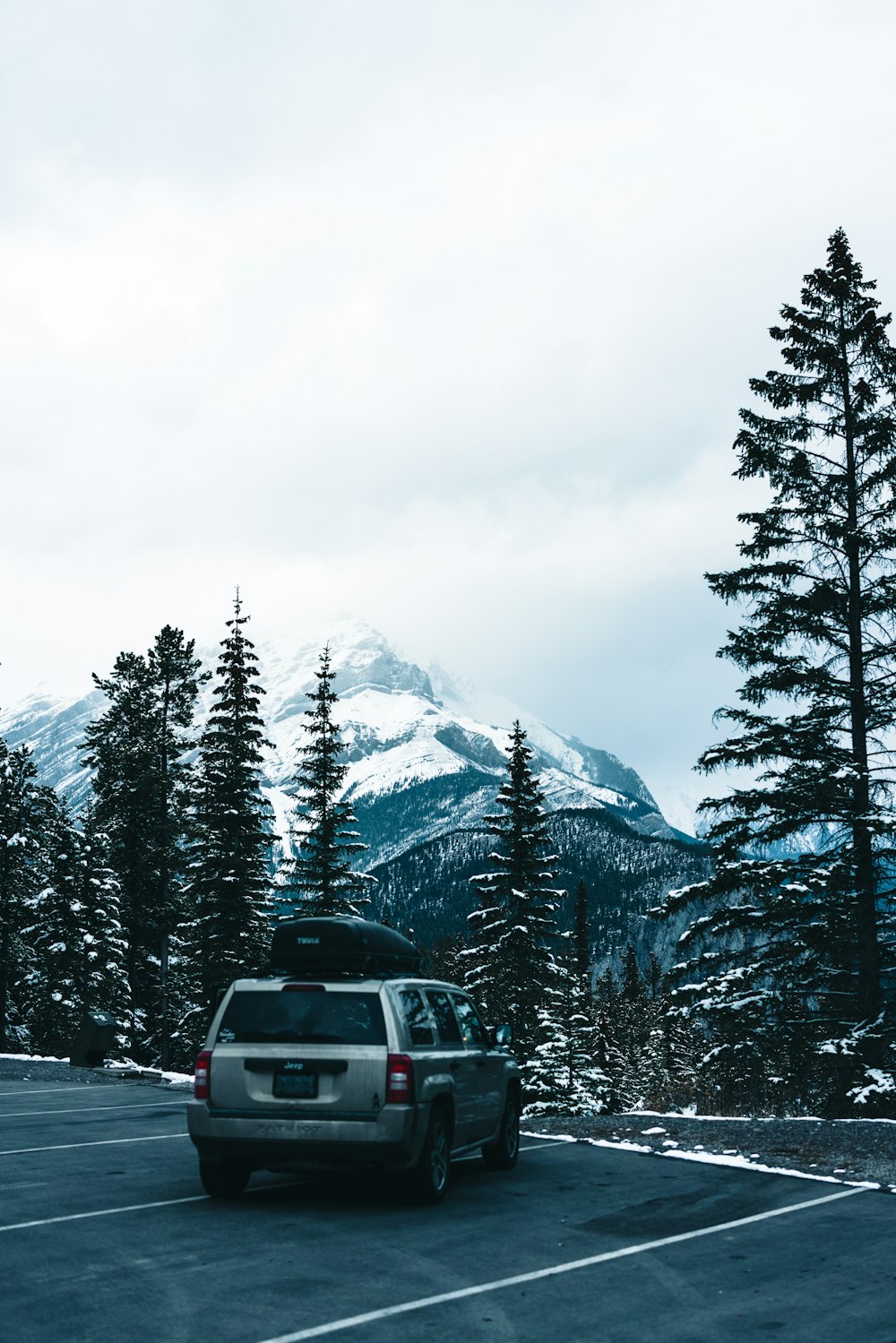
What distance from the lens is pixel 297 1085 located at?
955cm

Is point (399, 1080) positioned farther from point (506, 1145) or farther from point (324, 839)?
point (324, 839)

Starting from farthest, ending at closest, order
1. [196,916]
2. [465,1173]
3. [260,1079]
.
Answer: [196,916]
[465,1173]
[260,1079]

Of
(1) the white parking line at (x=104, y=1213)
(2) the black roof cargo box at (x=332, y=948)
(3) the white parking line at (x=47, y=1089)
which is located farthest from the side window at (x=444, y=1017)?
(3) the white parking line at (x=47, y=1089)

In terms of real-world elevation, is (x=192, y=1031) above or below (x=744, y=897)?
below

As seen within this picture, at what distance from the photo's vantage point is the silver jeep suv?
9.38 m

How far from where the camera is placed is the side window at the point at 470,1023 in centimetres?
Result: 1158

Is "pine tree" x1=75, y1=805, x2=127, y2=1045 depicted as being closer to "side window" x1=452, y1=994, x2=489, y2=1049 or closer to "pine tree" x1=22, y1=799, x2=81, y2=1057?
"pine tree" x1=22, y1=799, x2=81, y2=1057

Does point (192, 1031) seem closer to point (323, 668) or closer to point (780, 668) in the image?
point (323, 668)

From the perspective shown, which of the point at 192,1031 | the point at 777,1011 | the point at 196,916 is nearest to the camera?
the point at 777,1011

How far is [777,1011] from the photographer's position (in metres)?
21.6

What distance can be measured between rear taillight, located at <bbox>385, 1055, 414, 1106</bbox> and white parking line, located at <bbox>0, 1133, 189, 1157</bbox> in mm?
5381

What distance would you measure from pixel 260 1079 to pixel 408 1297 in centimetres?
309

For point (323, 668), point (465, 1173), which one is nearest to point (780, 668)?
point (465, 1173)

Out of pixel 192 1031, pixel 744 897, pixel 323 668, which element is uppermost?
pixel 323 668
